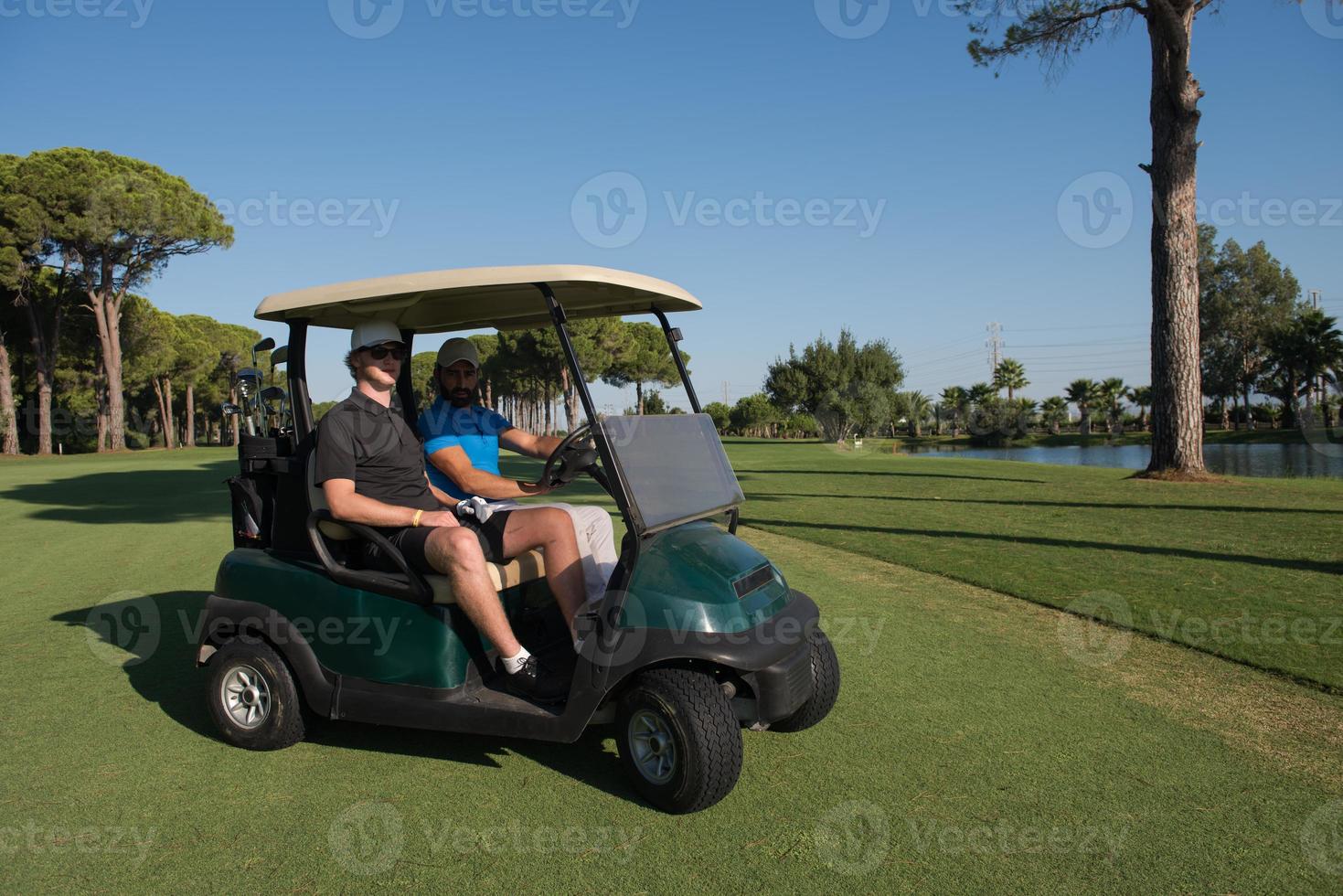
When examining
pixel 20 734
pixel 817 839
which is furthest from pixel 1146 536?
pixel 20 734

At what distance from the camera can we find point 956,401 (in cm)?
8975

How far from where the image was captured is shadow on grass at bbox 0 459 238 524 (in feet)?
40.4

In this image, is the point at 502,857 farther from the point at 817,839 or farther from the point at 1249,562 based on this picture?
the point at 1249,562

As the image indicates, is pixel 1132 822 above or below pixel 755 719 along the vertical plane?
below

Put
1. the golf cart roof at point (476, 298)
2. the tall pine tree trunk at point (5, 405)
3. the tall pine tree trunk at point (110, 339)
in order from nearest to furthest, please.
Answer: the golf cart roof at point (476, 298) → the tall pine tree trunk at point (5, 405) → the tall pine tree trunk at point (110, 339)

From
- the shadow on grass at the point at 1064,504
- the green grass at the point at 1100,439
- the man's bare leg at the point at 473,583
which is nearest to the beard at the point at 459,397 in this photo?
the man's bare leg at the point at 473,583

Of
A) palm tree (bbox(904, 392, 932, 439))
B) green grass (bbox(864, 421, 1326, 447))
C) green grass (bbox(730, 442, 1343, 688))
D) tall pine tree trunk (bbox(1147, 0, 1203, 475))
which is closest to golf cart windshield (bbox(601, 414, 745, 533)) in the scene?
green grass (bbox(730, 442, 1343, 688))

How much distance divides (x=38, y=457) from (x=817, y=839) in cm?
3855

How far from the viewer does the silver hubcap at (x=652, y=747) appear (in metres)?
3.09

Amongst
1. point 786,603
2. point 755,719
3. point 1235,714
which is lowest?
point 1235,714

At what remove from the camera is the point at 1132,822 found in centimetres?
291

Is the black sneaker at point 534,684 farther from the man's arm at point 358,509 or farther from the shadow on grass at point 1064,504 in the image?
the shadow on grass at point 1064,504

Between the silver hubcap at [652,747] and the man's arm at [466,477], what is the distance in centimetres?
162

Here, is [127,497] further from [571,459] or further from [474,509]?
[571,459]
